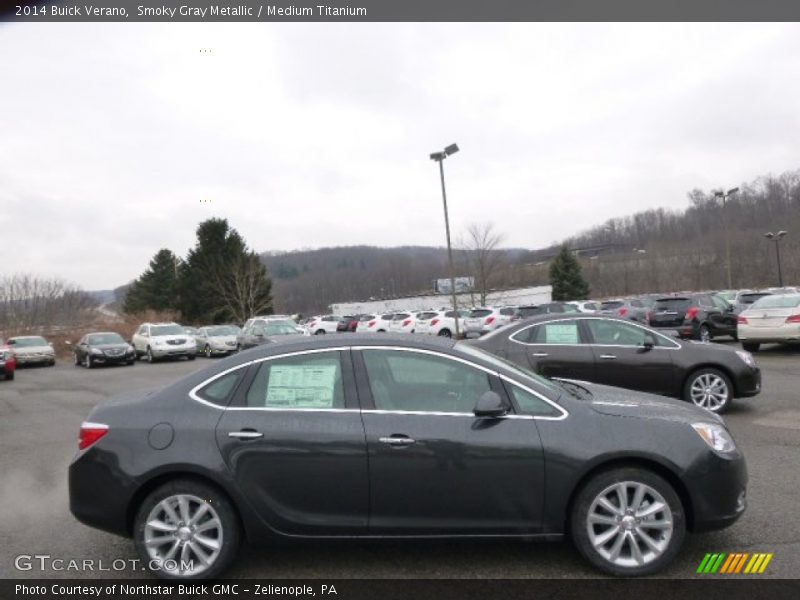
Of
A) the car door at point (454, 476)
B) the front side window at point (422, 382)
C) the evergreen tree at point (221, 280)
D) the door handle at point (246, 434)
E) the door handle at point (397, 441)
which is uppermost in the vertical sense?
the evergreen tree at point (221, 280)

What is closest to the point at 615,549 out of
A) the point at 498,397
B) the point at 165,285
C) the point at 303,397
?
the point at 498,397

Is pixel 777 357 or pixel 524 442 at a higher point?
pixel 524 442

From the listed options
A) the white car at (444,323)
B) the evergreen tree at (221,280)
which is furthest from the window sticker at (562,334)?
the evergreen tree at (221,280)

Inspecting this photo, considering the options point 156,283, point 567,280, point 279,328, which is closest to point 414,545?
point 279,328

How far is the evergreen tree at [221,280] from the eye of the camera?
5381 centimetres

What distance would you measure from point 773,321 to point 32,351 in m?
28.2

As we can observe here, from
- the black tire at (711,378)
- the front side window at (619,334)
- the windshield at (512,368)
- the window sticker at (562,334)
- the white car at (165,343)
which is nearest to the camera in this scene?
the windshield at (512,368)

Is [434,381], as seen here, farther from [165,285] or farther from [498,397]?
[165,285]

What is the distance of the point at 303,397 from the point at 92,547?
82.9 inches

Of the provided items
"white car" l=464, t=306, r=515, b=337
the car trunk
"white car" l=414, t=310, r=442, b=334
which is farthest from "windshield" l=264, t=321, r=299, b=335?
the car trunk

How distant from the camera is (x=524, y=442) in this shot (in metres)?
3.85

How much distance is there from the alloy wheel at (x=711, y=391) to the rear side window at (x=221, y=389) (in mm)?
6639

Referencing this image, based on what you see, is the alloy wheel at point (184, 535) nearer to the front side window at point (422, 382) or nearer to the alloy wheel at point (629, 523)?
the front side window at point (422, 382)

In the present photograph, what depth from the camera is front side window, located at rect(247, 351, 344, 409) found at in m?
4.06
